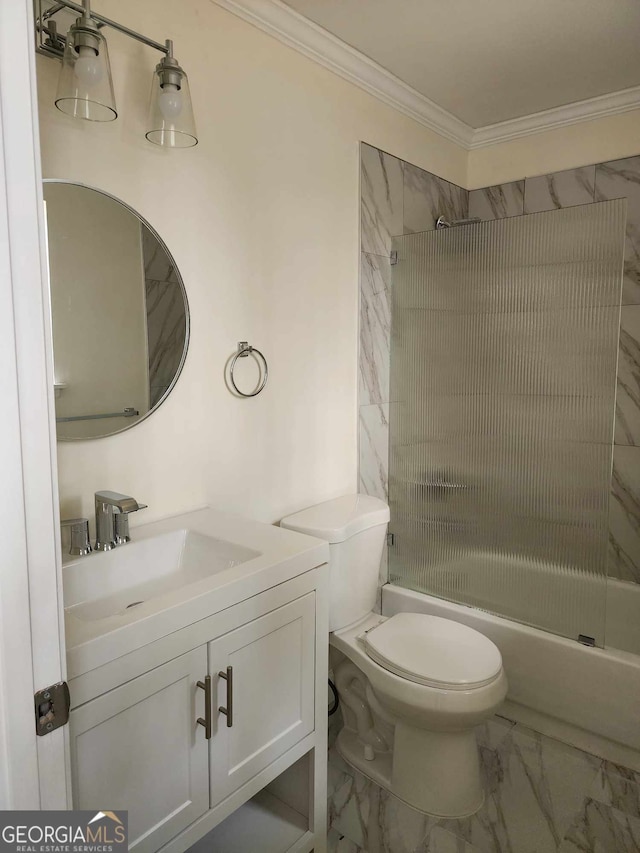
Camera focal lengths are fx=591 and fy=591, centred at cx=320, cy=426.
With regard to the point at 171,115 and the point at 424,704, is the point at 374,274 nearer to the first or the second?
the point at 171,115

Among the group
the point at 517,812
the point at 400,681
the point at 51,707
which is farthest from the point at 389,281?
Answer: the point at 51,707

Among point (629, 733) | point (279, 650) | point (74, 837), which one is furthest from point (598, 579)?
point (74, 837)

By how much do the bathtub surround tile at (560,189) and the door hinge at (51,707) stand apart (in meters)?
2.60

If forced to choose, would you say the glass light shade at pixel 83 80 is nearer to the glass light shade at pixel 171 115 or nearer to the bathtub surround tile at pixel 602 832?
the glass light shade at pixel 171 115

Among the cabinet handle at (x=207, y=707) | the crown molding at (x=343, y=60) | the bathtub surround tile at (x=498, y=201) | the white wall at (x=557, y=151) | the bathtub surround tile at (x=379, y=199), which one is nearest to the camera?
the cabinet handle at (x=207, y=707)

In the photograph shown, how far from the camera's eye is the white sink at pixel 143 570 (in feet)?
4.57

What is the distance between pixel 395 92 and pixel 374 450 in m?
1.46

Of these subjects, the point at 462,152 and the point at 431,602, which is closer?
the point at 431,602

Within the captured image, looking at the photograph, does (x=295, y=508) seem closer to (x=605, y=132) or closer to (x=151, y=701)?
(x=151, y=701)

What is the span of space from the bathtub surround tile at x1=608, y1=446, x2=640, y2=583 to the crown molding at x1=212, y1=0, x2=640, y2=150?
4.90 ft

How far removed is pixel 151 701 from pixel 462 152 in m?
2.79

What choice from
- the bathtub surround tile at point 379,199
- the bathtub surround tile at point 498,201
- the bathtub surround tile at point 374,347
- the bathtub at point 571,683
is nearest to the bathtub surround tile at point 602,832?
the bathtub at point 571,683

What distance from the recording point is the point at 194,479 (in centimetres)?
179

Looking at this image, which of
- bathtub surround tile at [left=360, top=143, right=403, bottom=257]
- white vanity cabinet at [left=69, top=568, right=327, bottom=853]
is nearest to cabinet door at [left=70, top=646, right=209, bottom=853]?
white vanity cabinet at [left=69, top=568, right=327, bottom=853]
